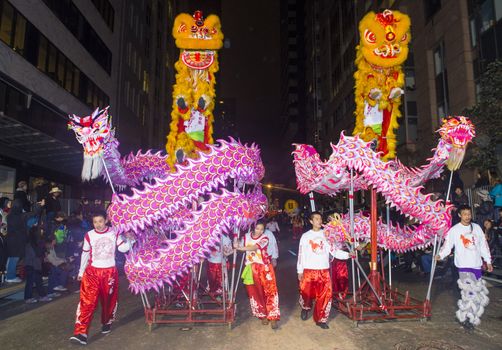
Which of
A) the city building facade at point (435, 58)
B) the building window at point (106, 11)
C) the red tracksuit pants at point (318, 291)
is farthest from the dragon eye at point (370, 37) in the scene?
the building window at point (106, 11)

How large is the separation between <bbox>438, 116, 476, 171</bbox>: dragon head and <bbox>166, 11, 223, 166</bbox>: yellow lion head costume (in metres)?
4.17

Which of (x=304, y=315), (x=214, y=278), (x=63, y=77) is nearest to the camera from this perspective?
(x=304, y=315)

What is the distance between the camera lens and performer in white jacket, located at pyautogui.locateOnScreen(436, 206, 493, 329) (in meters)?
5.89

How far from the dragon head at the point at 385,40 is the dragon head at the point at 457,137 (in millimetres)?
1407

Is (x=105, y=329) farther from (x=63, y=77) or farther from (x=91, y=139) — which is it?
(x=63, y=77)

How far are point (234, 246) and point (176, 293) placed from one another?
2.18m

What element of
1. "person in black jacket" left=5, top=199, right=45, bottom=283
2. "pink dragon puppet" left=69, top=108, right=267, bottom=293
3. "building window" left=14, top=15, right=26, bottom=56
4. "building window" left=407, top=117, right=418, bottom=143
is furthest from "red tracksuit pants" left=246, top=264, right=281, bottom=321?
"building window" left=407, top=117, right=418, bottom=143

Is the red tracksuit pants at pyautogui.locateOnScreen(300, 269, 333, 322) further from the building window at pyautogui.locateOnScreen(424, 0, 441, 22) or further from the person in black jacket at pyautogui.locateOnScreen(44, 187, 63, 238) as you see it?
the building window at pyautogui.locateOnScreen(424, 0, 441, 22)

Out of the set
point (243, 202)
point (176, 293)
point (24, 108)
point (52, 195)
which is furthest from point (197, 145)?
point (24, 108)

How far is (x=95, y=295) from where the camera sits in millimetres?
5598

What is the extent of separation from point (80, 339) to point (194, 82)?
14.9 ft

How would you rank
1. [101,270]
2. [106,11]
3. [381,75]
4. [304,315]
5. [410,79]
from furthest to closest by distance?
1. [410,79]
2. [106,11]
3. [381,75]
4. [304,315]
5. [101,270]

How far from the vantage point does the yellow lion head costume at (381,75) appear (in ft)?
22.0

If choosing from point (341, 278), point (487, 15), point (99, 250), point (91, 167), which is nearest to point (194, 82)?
point (91, 167)
